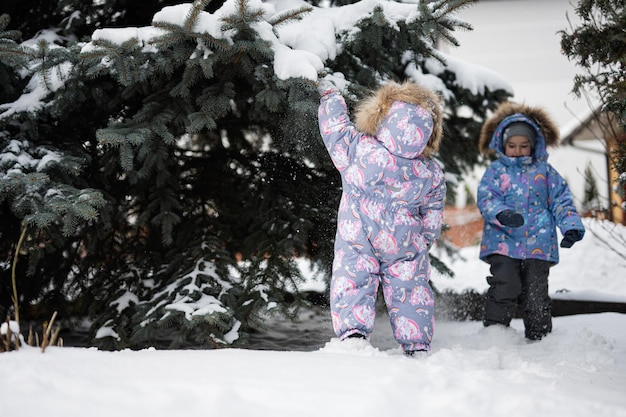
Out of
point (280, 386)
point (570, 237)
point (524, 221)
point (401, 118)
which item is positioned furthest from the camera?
point (524, 221)

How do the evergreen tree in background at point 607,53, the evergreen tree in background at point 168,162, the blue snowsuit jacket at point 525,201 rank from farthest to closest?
the blue snowsuit jacket at point 525,201 < the evergreen tree in background at point 168,162 < the evergreen tree in background at point 607,53

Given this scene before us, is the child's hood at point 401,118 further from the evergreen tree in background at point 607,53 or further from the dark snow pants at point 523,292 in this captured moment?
the dark snow pants at point 523,292

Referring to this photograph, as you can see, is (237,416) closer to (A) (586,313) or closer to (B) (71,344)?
(B) (71,344)

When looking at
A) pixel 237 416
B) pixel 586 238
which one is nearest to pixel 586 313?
pixel 586 238

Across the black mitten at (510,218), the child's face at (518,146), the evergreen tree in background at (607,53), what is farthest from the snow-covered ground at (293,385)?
the child's face at (518,146)

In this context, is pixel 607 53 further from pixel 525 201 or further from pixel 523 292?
pixel 523 292

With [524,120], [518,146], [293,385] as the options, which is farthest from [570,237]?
[293,385]

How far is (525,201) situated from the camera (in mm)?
4059

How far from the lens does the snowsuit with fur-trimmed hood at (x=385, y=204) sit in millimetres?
3229

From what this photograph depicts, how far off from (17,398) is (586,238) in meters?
6.37

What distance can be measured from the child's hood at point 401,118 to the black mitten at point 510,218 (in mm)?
870

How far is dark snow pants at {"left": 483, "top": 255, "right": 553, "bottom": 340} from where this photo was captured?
4.00m

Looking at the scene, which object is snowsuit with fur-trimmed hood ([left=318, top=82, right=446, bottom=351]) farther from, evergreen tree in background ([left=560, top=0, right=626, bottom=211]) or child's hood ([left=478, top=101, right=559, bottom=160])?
child's hood ([left=478, top=101, right=559, bottom=160])

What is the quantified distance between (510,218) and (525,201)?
31 cm
